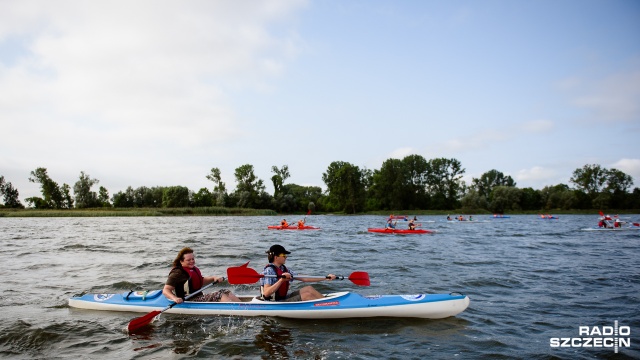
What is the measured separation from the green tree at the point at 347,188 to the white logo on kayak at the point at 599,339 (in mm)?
70898

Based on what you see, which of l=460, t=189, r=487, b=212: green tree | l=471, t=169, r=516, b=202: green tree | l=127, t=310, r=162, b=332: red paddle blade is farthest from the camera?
l=471, t=169, r=516, b=202: green tree

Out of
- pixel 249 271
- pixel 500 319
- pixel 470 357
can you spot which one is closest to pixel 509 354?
pixel 470 357

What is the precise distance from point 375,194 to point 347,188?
760cm

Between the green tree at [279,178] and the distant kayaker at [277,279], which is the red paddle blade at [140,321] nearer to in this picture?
the distant kayaker at [277,279]

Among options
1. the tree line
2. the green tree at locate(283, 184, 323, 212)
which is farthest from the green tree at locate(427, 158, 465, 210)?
the green tree at locate(283, 184, 323, 212)

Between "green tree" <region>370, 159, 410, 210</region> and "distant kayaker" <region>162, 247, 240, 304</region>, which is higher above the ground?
"green tree" <region>370, 159, 410, 210</region>

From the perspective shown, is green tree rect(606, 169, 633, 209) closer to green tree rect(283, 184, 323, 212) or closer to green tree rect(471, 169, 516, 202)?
green tree rect(471, 169, 516, 202)

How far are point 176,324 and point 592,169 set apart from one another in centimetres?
9570

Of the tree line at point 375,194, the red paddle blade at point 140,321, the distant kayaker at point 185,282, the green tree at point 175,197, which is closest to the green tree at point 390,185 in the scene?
the tree line at point 375,194

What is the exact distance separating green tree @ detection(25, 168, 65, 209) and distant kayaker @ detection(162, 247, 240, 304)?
7921cm

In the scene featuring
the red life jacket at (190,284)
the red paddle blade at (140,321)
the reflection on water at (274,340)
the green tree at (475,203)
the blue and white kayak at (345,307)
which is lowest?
the reflection on water at (274,340)

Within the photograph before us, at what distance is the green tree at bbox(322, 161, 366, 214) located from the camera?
7819 centimetres

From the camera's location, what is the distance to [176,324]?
24.1 ft

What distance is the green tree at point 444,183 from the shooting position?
83.2 m
